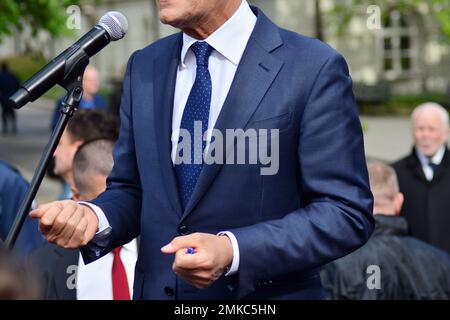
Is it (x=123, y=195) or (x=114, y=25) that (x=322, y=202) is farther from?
(x=114, y=25)

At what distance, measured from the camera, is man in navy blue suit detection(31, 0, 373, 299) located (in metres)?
2.34

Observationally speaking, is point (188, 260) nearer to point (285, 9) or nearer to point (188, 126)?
point (188, 126)

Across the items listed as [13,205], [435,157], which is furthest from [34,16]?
[13,205]

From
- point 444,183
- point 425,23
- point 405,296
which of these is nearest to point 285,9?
point 425,23

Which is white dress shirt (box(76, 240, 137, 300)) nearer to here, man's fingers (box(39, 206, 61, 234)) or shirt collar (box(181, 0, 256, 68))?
shirt collar (box(181, 0, 256, 68))

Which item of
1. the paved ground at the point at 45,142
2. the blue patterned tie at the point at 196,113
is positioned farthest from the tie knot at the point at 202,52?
the paved ground at the point at 45,142

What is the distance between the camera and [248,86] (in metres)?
2.48

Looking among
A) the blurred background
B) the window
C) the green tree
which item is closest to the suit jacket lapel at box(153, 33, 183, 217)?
the green tree

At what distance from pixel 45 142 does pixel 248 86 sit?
22249mm

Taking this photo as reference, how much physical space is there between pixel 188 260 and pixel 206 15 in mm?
757

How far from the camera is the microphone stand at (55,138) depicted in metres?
2.23

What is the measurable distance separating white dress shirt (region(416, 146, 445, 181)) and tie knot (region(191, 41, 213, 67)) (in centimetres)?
445

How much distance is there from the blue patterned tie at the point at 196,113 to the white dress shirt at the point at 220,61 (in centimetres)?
1
